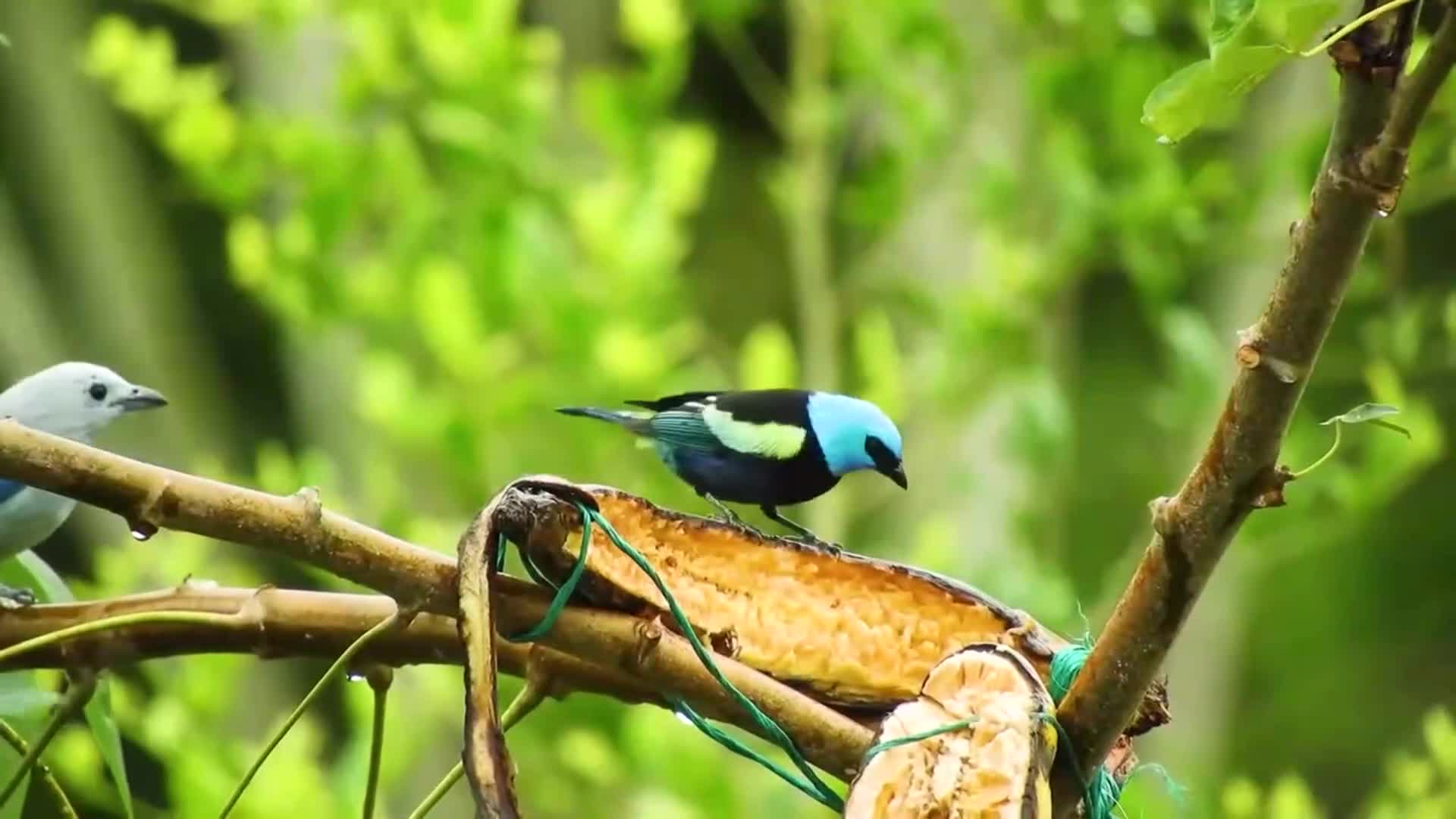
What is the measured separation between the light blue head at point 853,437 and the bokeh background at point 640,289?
Answer: 357mm

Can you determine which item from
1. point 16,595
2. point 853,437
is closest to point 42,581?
point 16,595

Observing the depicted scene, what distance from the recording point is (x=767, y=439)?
76cm

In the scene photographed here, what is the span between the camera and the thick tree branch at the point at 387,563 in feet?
1.28

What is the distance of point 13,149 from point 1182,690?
1.56m

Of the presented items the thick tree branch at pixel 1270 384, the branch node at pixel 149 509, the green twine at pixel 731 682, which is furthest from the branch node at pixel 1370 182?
the branch node at pixel 149 509

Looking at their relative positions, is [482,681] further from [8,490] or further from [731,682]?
[8,490]

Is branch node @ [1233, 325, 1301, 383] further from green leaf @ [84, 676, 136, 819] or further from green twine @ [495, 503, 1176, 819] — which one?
green leaf @ [84, 676, 136, 819]

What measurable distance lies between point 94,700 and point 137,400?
274 mm

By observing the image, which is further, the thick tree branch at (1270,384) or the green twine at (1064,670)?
the green twine at (1064,670)

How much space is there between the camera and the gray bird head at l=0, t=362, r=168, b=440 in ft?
2.46

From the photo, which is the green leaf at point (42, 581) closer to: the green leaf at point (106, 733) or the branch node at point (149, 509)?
the green leaf at point (106, 733)

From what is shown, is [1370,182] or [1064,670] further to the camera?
[1064,670]

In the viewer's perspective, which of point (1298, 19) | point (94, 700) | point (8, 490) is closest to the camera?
point (1298, 19)

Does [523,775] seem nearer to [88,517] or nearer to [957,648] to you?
[88,517]
